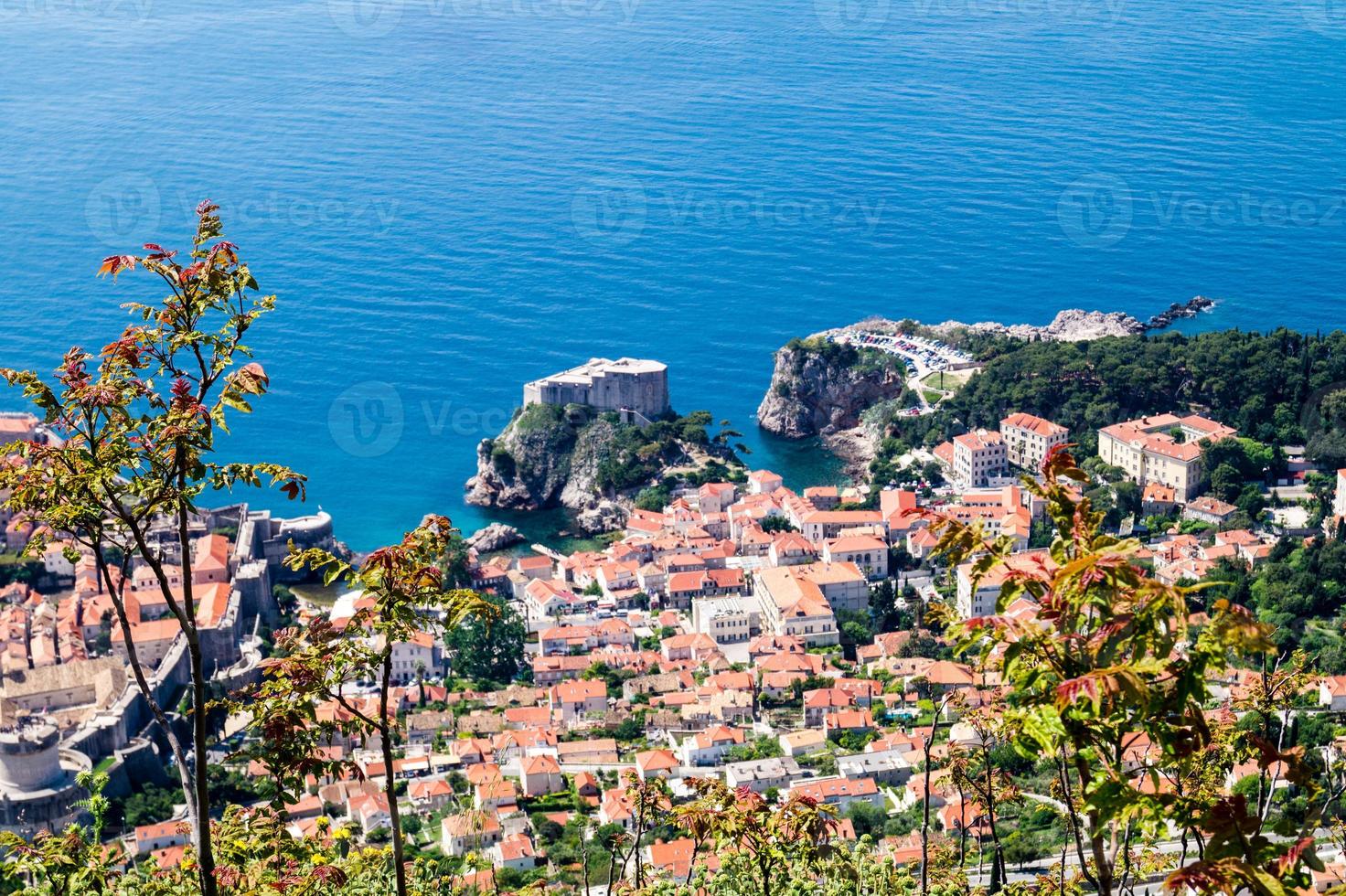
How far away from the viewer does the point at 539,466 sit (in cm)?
3997

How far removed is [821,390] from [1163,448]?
9743 mm

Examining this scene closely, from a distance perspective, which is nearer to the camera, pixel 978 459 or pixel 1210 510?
pixel 1210 510

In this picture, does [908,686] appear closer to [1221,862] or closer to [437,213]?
[1221,862]

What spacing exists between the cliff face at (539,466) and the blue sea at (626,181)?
841 mm

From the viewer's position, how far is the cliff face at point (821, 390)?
42.6m

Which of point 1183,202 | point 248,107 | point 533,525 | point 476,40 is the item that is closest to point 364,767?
point 533,525

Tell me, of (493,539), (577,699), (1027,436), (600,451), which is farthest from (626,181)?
(577,699)

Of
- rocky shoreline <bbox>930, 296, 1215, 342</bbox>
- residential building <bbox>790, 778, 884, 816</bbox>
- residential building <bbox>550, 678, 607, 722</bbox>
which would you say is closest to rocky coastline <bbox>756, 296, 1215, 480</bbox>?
rocky shoreline <bbox>930, 296, 1215, 342</bbox>

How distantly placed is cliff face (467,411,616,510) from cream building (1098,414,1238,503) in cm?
1125

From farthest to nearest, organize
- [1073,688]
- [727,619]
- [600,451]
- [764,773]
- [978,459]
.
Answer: [600,451] < [978,459] < [727,619] < [764,773] < [1073,688]

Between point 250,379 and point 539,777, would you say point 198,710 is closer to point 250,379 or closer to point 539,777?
point 250,379

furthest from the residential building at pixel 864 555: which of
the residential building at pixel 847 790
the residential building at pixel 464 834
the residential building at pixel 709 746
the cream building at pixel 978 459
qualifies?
the residential building at pixel 464 834

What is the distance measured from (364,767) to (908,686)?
850 cm

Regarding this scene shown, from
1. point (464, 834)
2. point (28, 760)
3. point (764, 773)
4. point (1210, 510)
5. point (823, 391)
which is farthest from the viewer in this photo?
point (823, 391)
